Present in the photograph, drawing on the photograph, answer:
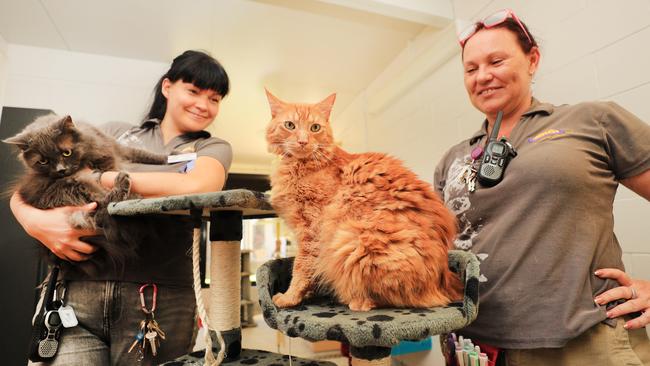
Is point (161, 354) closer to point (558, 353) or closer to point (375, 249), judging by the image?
point (375, 249)

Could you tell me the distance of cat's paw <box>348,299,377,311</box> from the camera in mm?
699

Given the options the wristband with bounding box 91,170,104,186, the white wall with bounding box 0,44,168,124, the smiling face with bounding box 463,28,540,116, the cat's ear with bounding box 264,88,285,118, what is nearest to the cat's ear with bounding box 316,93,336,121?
the cat's ear with bounding box 264,88,285,118

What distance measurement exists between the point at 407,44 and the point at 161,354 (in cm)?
289

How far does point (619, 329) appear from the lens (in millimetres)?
827

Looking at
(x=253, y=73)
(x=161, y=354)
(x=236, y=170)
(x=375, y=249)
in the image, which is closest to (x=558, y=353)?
(x=375, y=249)

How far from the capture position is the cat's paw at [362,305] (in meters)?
0.70

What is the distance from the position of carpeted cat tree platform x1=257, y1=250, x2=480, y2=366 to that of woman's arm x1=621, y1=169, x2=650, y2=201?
1.86 ft

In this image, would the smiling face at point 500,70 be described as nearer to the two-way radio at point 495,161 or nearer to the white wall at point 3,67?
the two-way radio at point 495,161

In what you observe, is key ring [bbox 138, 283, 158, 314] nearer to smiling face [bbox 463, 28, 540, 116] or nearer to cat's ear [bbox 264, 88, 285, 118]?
cat's ear [bbox 264, 88, 285, 118]

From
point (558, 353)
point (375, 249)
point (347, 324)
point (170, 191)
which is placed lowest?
point (558, 353)

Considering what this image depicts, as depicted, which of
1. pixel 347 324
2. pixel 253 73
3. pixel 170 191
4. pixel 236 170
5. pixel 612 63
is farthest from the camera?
pixel 236 170

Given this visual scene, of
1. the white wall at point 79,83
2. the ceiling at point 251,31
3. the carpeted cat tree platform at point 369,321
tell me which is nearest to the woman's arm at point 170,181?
the carpeted cat tree platform at point 369,321

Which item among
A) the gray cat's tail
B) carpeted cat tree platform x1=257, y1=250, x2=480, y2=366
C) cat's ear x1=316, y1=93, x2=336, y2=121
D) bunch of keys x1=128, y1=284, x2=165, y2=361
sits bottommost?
bunch of keys x1=128, y1=284, x2=165, y2=361

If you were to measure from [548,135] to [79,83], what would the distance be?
3497 millimetres
